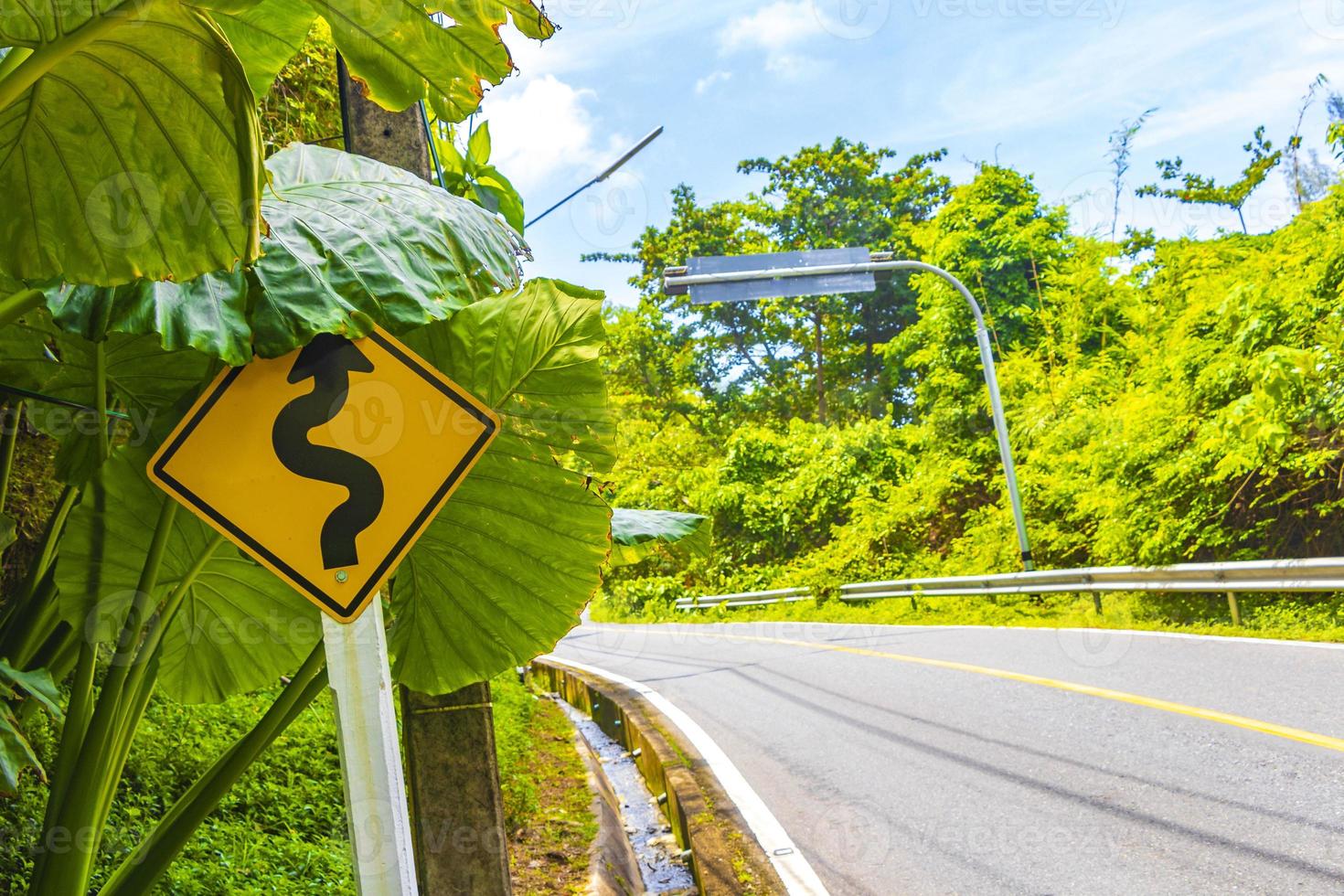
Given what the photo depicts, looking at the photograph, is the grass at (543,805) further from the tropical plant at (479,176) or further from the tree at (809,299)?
the tree at (809,299)

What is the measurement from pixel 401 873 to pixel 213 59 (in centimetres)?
124

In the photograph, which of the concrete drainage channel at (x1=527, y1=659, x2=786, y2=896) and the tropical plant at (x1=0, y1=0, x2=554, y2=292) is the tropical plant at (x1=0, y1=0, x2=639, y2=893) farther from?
the concrete drainage channel at (x1=527, y1=659, x2=786, y2=896)

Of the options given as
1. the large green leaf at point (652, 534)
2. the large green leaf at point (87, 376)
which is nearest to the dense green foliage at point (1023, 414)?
the large green leaf at point (652, 534)

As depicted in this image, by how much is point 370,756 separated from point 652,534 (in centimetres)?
152

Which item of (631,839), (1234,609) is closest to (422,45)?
(631,839)

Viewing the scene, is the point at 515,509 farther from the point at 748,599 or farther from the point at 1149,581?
the point at 748,599

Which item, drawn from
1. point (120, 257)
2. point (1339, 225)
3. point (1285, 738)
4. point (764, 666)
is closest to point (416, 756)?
point (120, 257)

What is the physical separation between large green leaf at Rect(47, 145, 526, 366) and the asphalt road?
3.27m

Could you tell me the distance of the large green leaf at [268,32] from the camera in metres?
2.12

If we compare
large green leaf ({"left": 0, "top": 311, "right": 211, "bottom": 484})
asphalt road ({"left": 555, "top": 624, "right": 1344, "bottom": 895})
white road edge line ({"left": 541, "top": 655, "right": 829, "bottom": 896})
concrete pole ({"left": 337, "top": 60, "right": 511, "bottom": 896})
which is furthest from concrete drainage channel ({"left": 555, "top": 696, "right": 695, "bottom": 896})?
large green leaf ({"left": 0, "top": 311, "right": 211, "bottom": 484})

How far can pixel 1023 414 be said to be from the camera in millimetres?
18938

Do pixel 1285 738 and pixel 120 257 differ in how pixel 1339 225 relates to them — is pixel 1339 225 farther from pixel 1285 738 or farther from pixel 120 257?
pixel 120 257

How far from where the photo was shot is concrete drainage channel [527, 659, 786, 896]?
4293 millimetres

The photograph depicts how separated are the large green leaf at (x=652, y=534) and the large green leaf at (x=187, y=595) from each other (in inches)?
35.2
